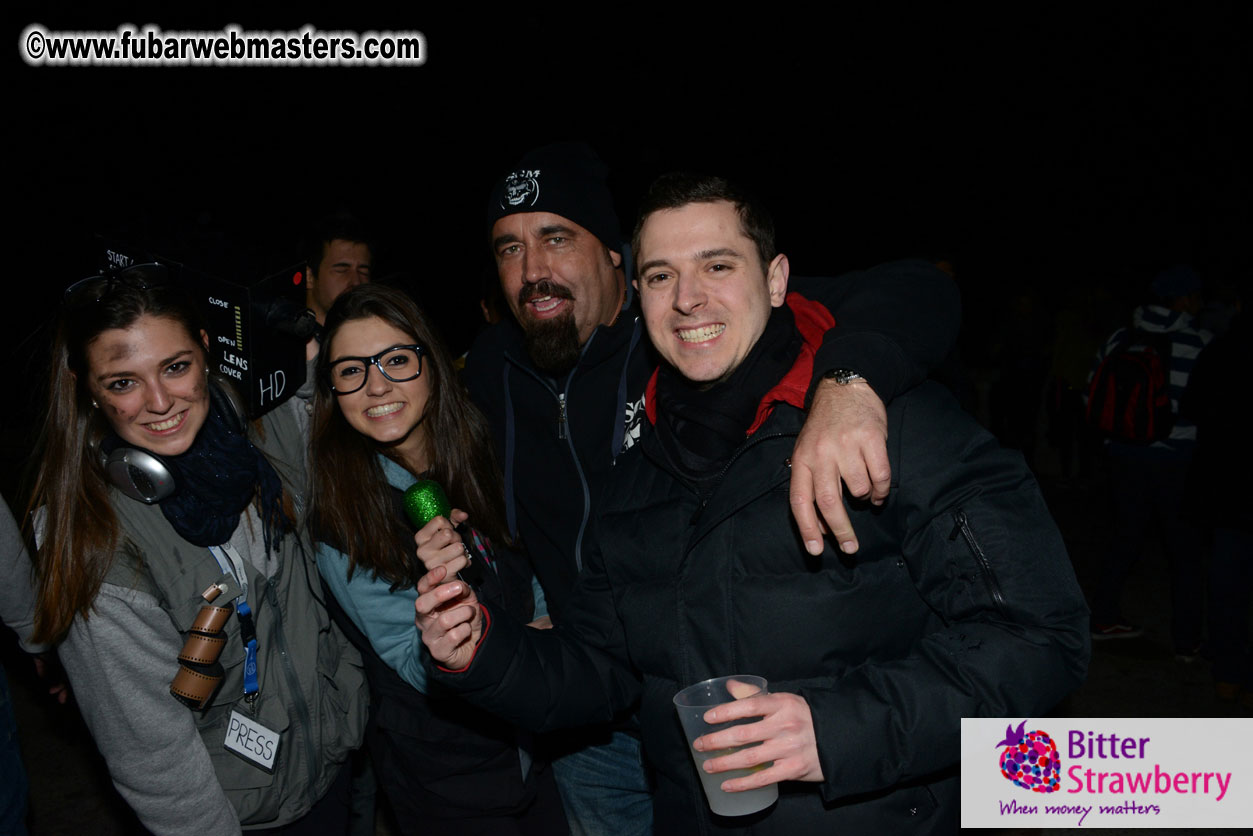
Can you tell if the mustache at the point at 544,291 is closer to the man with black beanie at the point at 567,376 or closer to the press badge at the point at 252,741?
the man with black beanie at the point at 567,376

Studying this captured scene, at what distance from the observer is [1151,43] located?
19234mm

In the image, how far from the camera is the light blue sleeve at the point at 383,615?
2.40m

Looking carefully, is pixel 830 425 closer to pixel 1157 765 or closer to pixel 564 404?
pixel 564 404

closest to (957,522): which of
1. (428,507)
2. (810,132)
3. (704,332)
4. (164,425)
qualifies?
(704,332)

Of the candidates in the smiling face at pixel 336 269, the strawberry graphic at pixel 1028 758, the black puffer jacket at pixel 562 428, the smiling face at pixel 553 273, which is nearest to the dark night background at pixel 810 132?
the smiling face at pixel 336 269

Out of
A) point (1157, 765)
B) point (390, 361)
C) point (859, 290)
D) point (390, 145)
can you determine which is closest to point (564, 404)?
point (390, 361)

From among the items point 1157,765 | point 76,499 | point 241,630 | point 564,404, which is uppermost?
point 564,404

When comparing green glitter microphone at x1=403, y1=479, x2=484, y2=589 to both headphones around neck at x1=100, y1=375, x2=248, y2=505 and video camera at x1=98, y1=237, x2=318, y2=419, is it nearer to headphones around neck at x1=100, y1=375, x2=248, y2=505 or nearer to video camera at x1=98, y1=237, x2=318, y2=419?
headphones around neck at x1=100, y1=375, x2=248, y2=505

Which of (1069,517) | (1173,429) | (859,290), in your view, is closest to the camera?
(859,290)

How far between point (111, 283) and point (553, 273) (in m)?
1.37

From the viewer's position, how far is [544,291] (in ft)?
9.73

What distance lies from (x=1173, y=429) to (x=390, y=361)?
496 centimetres

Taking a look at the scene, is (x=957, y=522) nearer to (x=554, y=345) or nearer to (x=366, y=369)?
(x=554, y=345)

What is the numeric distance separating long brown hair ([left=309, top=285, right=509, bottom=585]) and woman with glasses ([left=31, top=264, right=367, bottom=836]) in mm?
188
